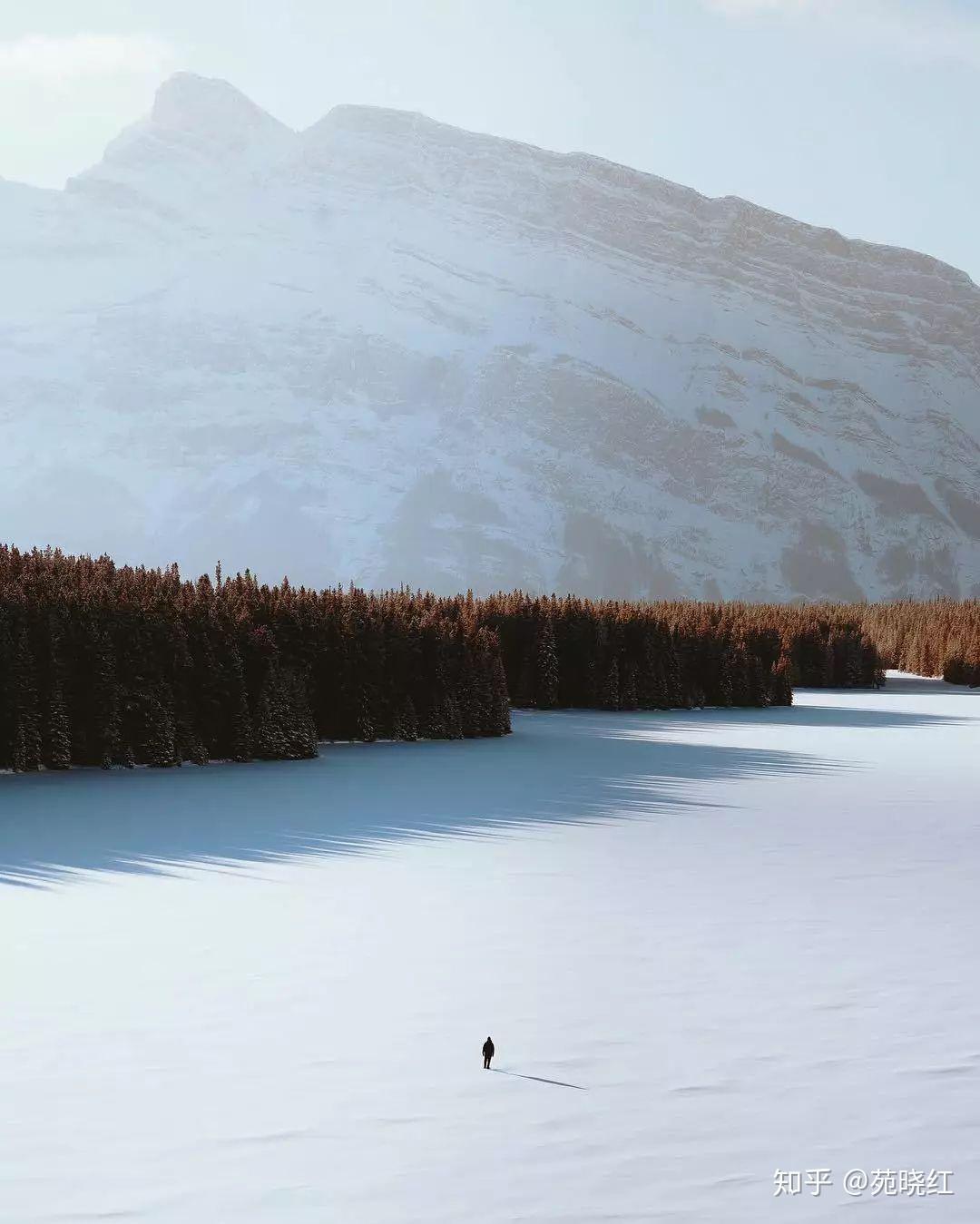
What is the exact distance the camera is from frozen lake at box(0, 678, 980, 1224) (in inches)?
179

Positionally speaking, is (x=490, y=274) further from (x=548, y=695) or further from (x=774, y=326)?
(x=548, y=695)

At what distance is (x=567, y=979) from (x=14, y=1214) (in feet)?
10.5

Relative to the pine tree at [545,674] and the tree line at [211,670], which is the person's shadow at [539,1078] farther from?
the pine tree at [545,674]

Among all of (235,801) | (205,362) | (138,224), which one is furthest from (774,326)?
(235,801)

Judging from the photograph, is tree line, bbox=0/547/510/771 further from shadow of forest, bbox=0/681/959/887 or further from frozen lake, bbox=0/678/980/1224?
frozen lake, bbox=0/678/980/1224

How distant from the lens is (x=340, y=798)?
1435 cm

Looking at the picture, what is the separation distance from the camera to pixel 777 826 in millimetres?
12531

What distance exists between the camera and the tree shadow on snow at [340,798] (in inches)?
435

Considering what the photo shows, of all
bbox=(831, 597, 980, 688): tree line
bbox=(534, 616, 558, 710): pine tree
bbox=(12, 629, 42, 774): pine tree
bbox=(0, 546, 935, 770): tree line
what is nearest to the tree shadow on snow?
bbox=(12, 629, 42, 774): pine tree

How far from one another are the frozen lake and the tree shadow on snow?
86 millimetres
